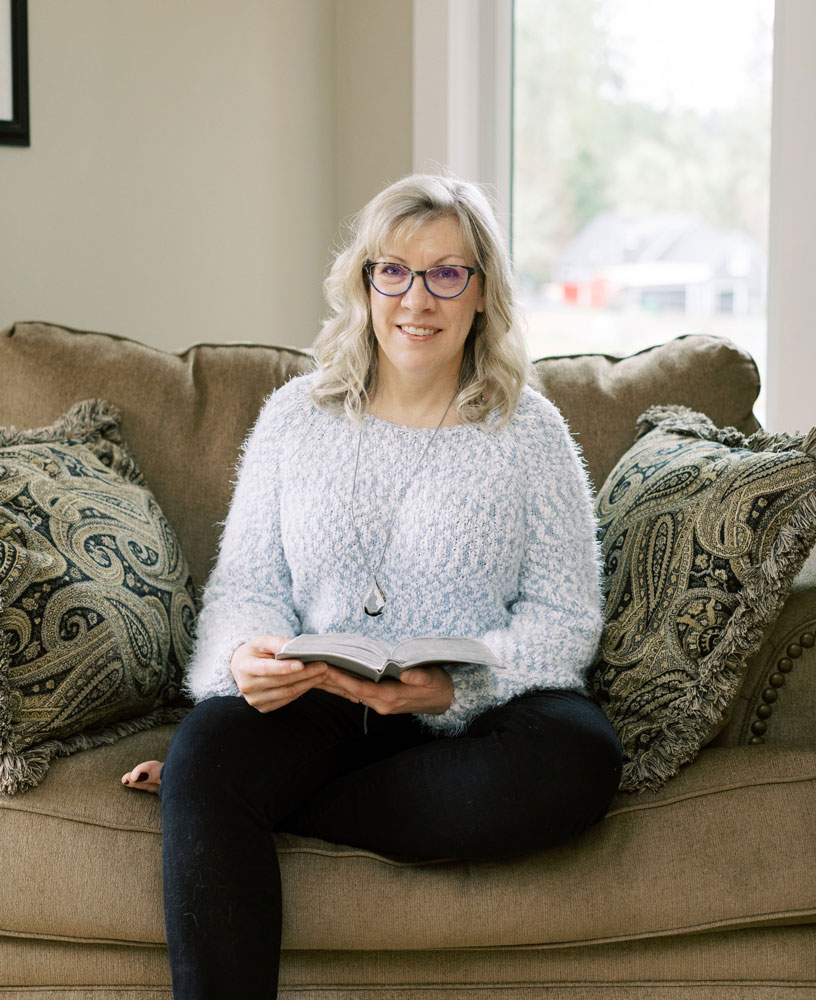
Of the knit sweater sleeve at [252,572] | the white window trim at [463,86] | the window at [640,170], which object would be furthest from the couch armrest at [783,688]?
the white window trim at [463,86]

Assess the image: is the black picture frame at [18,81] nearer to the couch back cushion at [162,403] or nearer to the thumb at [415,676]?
the couch back cushion at [162,403]

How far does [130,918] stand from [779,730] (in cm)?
92

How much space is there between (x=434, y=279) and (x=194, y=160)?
1351 millimetres

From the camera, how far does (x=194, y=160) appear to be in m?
2.75

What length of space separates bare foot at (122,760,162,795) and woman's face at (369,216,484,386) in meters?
0.69

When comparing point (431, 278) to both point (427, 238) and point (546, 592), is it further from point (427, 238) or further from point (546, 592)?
point (546, 592)

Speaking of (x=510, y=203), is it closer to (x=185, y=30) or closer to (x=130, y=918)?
(x=185, y=30)

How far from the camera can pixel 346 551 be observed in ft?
5.35

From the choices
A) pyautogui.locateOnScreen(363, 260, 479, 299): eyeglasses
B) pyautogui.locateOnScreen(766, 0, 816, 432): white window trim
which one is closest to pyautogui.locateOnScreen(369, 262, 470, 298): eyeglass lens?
pyautogui.locateOnScreen(363, 260, 479, 299): eyeglasses

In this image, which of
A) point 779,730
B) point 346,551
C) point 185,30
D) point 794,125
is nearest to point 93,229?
point 185,30

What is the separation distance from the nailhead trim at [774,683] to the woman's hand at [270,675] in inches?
25.3

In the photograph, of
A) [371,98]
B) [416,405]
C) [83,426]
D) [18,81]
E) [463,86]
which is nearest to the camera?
[416,405]

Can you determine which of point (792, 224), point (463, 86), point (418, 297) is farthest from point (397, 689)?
point (463, 86)

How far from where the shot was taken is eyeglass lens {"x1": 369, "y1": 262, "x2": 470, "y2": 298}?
1.65 m
